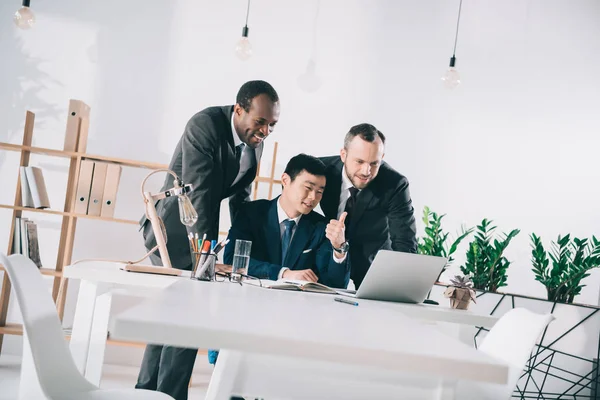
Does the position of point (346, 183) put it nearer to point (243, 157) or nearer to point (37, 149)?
point (243, 157)

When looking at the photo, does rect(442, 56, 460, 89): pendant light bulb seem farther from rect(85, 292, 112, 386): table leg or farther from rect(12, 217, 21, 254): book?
rect(12, 217, 21, 254): book

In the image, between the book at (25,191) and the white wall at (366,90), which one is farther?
the white wall at (366,90)

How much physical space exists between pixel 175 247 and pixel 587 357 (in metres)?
3.16

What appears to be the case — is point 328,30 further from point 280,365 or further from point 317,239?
point 280,365

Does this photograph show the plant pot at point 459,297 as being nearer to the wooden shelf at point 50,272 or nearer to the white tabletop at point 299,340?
the white tabletop at point 299,340

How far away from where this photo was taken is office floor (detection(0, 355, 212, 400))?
367 cm

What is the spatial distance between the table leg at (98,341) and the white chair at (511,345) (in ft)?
4.54

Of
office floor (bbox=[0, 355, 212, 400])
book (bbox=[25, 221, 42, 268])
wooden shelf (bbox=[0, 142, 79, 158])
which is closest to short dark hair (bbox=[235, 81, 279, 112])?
wooden shelf (bbox=[0, 142, 79, 158])

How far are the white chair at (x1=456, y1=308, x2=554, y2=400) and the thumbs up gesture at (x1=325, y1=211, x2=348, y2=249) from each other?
202 cm

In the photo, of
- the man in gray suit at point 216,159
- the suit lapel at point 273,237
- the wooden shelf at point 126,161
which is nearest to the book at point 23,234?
the wooden shelf at point 126,161

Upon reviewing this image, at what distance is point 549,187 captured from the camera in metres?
5.14

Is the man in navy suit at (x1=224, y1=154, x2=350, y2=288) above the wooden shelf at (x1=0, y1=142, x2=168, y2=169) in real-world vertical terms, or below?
below

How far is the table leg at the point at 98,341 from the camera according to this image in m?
2.41

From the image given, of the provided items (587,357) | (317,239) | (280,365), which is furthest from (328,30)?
(280,365)
